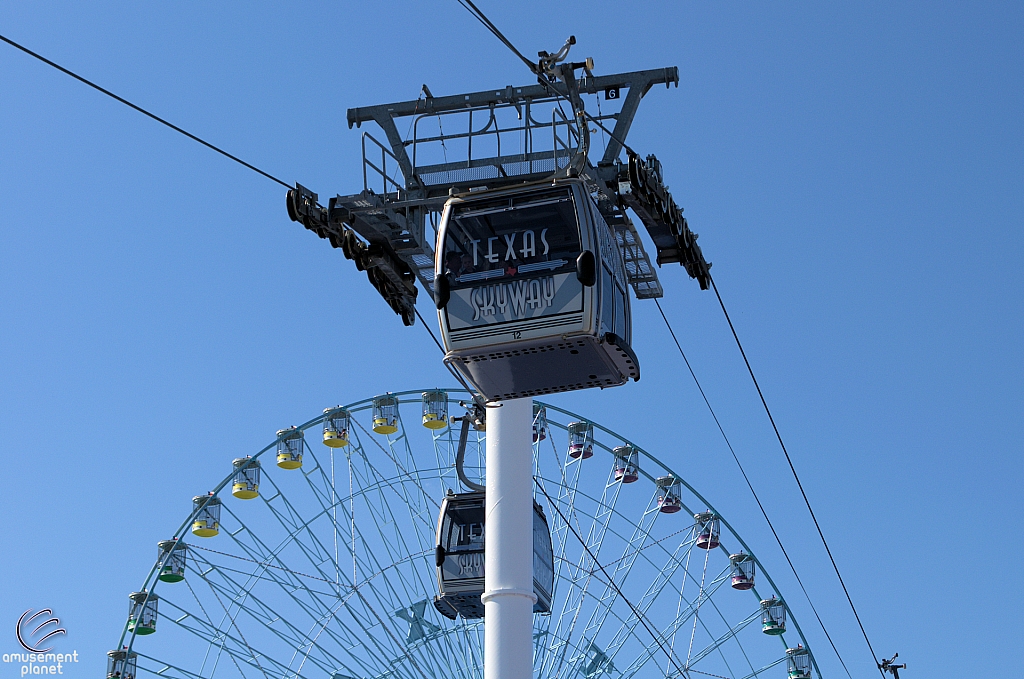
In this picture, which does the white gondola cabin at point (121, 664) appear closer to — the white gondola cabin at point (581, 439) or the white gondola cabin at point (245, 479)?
the white gondola cabin at point (245, 479)

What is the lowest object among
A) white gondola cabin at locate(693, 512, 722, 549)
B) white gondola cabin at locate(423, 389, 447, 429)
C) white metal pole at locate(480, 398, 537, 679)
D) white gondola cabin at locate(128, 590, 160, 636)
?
white metal pole at locate(480, 398, 537, 679)

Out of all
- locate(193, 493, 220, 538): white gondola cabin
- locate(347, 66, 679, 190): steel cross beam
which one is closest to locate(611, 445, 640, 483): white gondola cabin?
locate(193, 493, 220, 538): white gondola cabin

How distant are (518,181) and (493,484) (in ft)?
27.4

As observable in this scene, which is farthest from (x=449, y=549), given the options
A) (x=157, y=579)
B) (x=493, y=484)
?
(x=157, y=579)

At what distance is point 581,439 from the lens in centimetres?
3566

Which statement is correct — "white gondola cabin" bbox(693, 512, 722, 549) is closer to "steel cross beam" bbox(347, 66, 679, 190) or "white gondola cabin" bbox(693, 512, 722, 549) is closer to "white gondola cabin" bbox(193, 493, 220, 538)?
"white gondola cabin" bbox(193, 493, 220, 538)

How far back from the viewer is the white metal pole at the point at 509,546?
23781 mm

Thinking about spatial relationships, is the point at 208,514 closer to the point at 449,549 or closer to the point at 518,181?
the point at 449,549

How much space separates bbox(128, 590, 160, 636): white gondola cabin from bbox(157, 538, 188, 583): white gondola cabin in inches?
21.2

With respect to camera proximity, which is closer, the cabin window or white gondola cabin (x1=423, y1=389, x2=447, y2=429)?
the cabin window

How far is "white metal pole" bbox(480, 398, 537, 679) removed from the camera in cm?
2378

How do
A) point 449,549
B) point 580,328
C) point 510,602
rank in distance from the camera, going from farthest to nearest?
point 449,549 → point 510,602 → point 580,328

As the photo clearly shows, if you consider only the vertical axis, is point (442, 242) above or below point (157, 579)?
below

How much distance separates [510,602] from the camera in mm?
24266
